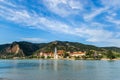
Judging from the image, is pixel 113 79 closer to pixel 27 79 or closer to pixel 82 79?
pixel 82 79

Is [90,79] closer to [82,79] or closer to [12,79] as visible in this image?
[82,79]

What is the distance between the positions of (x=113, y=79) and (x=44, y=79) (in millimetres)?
14777

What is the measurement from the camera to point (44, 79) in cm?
5450

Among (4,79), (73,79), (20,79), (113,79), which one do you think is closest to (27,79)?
(20,79)

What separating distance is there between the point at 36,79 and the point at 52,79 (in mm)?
3406

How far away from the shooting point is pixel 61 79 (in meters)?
54.4

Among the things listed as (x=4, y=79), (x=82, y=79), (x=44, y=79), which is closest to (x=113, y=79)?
(x=82, y=79)

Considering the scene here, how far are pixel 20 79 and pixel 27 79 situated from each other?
1.57 metres

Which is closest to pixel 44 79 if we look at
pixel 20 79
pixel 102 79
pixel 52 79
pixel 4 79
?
pixel 52 79

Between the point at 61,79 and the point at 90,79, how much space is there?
20.5 ft

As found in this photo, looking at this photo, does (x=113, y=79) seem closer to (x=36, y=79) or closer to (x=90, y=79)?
(x=90, y=79)

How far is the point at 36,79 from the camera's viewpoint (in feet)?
180

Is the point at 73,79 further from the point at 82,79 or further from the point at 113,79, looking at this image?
the point at 113,79

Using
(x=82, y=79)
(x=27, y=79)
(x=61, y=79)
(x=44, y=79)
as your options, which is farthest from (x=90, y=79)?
(x=27, y=79)
